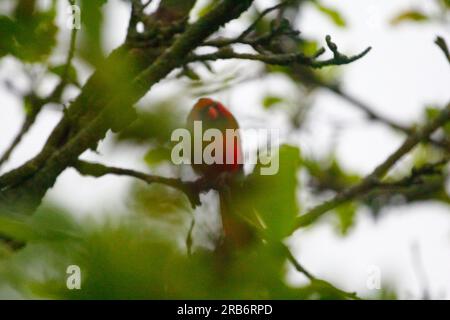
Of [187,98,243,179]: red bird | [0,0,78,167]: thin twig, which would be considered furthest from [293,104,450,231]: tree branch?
[0,0,78,167]: thin twig

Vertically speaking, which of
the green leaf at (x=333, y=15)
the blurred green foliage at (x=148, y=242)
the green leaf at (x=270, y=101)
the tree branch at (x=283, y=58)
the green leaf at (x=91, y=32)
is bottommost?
the blurred green foliage at (x=148, y=242)

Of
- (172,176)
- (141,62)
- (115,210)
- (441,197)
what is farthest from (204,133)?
(441,197)

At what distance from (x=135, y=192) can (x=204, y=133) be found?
2.84 ft

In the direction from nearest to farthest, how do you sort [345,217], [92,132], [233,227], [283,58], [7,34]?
[233,227], [7,34], [92,132], [283,58], [345,217]

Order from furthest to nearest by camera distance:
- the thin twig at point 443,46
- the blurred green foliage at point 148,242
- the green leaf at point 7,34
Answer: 1. the thin twig at point 443,46
2. the green leaf at point 7,34
3. the blurred green foliage at point 148,242

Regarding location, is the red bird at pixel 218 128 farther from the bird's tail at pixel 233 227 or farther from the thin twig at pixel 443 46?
the thin twig at pixel 443 46

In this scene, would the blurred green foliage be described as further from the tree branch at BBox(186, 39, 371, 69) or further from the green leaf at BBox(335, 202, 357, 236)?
the green leaf at BBox(335, 202, 357, 236)

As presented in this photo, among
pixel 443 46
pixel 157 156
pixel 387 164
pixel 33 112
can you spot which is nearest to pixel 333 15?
pixel 387 164

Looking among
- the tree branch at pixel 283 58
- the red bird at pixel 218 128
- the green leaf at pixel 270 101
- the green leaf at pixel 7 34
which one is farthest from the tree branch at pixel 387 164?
the green leaf at pixel 270 101

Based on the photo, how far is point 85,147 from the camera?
1244 millimetres

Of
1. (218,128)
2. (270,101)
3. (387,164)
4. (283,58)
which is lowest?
(283,58)

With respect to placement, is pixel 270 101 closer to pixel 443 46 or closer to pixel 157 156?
pixel 443 46

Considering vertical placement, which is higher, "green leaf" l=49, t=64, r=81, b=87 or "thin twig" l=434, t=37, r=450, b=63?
"green leaf" l=49, t=64, r=81, b=87
